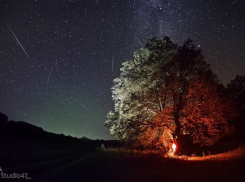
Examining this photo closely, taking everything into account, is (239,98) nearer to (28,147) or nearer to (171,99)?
(171,99)

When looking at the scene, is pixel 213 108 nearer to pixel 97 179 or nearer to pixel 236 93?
pixel 97 179

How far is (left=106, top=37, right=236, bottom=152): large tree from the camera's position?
14828mm

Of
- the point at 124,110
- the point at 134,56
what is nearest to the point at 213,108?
the point at 124,110

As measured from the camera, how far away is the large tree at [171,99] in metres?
14.8

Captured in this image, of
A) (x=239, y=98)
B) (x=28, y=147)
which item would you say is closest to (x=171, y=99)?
(x=239, y=98)

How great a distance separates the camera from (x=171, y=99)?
16234 mm

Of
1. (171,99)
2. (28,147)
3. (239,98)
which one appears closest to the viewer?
(171,99)

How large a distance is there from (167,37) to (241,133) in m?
19.1

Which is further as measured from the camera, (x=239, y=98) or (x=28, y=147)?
(x=239, y=98)

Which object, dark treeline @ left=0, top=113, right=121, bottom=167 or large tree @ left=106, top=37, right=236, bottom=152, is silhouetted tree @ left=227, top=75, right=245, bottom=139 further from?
dark treeline @ left=0, top=113, right=121, bottom=167

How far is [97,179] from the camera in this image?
28.1 ft

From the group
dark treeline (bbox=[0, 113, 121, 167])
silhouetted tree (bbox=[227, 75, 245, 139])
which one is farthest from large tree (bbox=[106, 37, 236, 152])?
silhouetted tree (bbox=[227, 75, 245, 139])

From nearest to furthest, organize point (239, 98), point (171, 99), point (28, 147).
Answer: point (171, 99) → point (28, 147) → point (239, 98)

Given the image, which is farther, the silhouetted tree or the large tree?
the silhouetted tree
